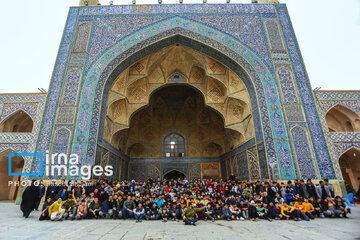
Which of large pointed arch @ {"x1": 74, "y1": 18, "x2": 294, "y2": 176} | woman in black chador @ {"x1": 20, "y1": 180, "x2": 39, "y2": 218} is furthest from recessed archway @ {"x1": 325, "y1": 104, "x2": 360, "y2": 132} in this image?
woman in black chador @ {"x1": 20, "y1": 180, "x2": 39, "y2": 218}

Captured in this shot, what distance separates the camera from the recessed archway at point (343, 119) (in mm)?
9961

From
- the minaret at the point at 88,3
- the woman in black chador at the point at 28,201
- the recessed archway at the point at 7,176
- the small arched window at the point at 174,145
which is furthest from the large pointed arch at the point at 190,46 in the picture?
the small arched window at the point at 174,145

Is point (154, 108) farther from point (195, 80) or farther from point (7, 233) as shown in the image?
point (7, 233)

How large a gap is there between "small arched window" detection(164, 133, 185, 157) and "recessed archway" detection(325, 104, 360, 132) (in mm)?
9491

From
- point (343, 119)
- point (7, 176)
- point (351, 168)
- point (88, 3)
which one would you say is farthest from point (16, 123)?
point (351, 168)

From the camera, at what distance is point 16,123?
10.5m

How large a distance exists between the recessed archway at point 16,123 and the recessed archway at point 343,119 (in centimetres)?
1575

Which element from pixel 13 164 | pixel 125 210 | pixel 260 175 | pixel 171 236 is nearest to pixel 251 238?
pixel 171 236

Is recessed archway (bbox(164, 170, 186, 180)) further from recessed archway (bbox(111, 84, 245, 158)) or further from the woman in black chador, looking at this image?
the woman in black chador

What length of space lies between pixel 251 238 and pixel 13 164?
12.7m

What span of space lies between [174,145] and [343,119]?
10.5 m

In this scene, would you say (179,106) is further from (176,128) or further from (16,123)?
(16,123)

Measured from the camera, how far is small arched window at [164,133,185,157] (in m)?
15.0

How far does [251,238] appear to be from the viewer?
3271mm
